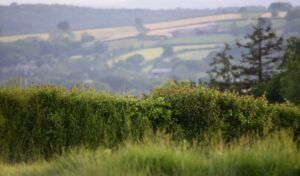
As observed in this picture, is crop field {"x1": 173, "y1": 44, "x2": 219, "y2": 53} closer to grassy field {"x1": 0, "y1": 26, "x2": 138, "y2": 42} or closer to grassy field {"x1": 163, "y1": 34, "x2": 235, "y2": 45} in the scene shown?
grassy field {"x1": 163, "y1": 34, "x2": 235, "y2": 45}

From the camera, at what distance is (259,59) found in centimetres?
4822

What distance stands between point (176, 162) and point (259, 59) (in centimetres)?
4328

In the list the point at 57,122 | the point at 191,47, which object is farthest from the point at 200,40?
the point at 57,122

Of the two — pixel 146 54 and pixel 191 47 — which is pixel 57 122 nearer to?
pixel 191 47

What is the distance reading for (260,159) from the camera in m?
6.60

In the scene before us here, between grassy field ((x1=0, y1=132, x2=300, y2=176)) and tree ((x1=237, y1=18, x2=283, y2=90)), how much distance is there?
132ft

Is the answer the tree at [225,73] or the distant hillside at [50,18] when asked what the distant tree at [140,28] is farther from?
the tree at [225,73]

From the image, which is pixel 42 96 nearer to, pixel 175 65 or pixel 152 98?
pixel 152 98

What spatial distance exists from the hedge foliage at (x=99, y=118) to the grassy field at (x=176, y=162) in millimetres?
2292

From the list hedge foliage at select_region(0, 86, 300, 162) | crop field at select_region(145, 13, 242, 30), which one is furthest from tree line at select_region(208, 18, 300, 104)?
crop field at select_region(145, 13, 242, 30)

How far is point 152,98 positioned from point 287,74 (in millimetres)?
26231

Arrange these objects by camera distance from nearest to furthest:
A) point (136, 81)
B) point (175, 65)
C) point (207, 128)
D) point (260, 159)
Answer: point (260, 159) → point (207, 128) → point (136, 81) → point (175, 65)

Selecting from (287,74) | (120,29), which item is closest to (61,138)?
(287,74)

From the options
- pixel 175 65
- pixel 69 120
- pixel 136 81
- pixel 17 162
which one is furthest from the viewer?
pixel 175 65
